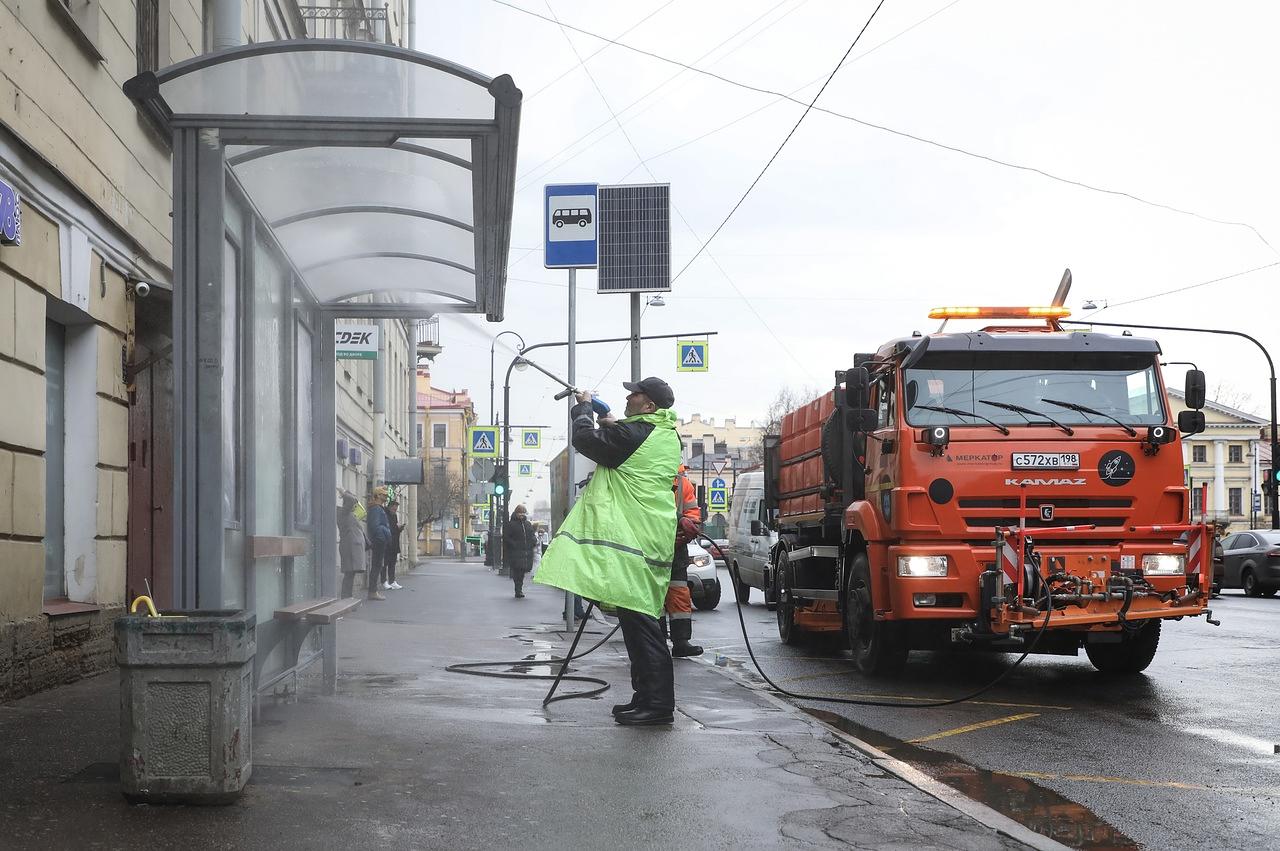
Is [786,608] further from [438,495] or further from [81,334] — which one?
[438,495]

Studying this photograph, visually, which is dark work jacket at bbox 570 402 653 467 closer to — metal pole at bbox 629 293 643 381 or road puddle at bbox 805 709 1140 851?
road puddle at bbox 805 709 1140 851

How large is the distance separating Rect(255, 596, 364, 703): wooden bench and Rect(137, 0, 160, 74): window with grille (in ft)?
18.1

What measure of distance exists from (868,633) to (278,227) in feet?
18.7

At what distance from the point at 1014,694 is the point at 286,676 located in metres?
5.29

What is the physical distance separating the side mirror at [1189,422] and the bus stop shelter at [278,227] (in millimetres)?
5349

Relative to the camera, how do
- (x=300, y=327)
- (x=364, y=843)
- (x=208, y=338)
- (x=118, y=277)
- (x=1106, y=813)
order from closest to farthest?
(x=364, y=843) < (x=1106, y=813) < (x=208, y=338) < (x=300, y=327) < (x=118, y=277)

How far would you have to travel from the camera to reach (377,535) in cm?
2283

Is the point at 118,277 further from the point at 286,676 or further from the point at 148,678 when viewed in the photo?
the point at 148,678

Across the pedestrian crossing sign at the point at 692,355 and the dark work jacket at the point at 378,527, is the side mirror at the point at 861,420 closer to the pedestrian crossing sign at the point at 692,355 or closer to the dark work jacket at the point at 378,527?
the dark work jacket at the point at 378,527

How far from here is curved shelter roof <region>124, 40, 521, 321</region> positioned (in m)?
6.83

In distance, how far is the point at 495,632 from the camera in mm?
15398

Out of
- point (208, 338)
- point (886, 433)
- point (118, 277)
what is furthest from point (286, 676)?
point (886, 433)

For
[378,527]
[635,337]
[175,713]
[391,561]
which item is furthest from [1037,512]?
[391,561]

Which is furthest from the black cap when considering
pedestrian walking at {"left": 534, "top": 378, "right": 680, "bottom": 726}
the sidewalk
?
the sidewalk
